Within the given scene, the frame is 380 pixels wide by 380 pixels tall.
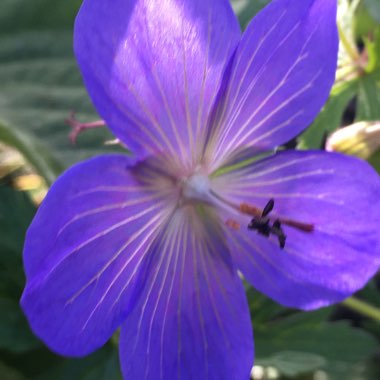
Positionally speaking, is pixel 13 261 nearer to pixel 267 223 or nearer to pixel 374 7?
pixel 267 223

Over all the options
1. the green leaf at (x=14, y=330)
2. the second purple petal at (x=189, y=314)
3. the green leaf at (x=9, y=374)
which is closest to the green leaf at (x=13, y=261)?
the green leaf at (x=14, y=330)

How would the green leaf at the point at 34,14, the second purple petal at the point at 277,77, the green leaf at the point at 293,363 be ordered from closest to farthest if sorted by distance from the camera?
1. the second purple petal at the point at 277,77
2. the green leaf at the point at 293,363
3. the green leaf at the point at 34,14

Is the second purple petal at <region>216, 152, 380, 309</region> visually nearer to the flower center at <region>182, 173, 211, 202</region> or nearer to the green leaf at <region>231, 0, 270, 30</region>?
the flower center at <region>182, 173, 211, 202</region>

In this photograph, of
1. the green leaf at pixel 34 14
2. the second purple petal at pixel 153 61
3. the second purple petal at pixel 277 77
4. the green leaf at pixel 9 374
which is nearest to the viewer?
the second purple petal at pixel 153 61

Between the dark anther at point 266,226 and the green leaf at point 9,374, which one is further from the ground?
the dark anther at point 266,226

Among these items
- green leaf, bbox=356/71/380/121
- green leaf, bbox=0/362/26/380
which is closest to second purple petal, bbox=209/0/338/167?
green leaf, bbox=356/71/380/121

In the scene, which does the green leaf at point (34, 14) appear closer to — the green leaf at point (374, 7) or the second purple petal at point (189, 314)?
the green leaf at point (374, 7)

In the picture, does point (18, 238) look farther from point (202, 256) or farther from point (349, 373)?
point (349, 373)

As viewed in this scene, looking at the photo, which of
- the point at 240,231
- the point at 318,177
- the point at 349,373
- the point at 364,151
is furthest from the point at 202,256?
the point at 349,373

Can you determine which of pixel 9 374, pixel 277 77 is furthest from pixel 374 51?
pixel 9 374
